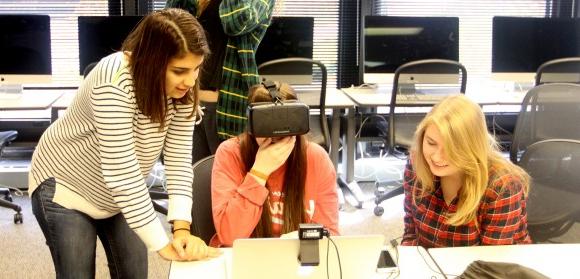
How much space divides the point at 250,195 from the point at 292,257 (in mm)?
408

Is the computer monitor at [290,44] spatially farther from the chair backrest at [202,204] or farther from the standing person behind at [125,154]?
the standing person behind at [125,154]

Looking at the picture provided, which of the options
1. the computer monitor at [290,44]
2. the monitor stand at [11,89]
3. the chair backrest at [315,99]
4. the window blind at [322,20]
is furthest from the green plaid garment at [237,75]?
the window blind at [322,20]

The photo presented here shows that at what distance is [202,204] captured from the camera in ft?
5.72

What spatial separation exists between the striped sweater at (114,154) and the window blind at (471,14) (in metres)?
3.18

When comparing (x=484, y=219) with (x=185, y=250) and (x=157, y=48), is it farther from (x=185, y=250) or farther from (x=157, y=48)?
(x=157, y=48)

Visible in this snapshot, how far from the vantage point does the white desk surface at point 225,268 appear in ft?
4.72

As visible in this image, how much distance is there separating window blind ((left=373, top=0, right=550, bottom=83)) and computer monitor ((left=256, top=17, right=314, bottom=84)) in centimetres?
83

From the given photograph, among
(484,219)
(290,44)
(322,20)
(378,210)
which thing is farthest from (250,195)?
(322,20)

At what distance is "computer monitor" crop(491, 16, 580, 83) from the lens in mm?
4098

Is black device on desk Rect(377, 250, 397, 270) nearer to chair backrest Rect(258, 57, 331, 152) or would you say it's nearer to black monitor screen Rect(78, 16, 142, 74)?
chair backrest Rect(258, 57, 331, 152)

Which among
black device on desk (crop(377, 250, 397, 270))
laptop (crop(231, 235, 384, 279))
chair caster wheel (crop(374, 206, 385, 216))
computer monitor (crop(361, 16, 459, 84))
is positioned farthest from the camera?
computer monitor (crop(361, 16, 459, 84))

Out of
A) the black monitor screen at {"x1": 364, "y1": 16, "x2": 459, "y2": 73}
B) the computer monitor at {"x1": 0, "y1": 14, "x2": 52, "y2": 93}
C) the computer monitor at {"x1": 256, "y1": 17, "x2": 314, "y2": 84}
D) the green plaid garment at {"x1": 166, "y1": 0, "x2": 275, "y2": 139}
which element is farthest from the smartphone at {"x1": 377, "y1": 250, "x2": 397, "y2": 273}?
the computer monitor at {"x1": 0, "y1": 14, "x2": 52, "y2": 93}

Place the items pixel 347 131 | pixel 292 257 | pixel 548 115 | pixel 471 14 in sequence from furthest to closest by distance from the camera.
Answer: pixel 471 14
pixel 347 131
pixel 548 115
pixel 292 257

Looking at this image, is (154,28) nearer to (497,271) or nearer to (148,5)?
(497,271)
